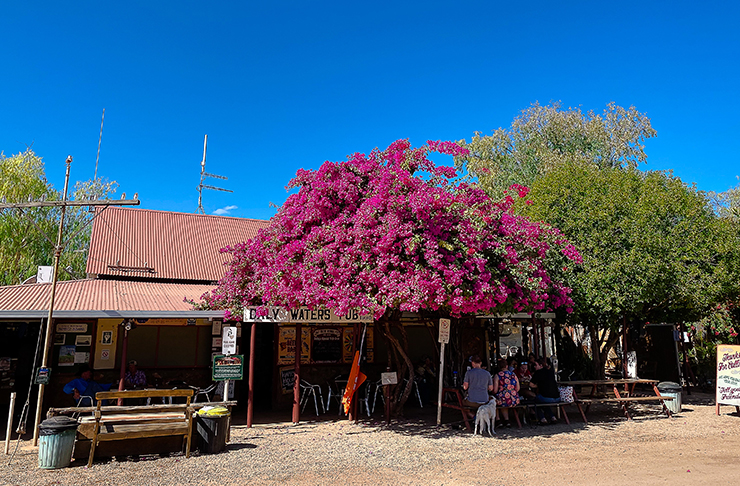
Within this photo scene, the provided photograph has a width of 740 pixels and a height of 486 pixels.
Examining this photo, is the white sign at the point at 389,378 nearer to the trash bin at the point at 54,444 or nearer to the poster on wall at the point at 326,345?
the poster on wall at the point at 326,345

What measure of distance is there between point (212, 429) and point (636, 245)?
9.74m

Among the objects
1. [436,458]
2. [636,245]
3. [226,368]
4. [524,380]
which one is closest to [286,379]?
[226,368]

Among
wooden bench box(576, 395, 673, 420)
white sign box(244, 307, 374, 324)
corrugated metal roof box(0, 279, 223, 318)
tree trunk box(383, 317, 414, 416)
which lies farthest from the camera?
tree trunk box(383, 317, 414, 416)

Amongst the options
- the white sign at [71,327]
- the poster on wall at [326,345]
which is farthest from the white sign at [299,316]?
the white sign at [71,327]

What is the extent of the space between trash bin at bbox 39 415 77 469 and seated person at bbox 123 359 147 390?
13.4 feet

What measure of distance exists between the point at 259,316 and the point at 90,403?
3677 millimetres

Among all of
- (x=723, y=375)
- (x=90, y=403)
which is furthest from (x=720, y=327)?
(x=90, y=403)

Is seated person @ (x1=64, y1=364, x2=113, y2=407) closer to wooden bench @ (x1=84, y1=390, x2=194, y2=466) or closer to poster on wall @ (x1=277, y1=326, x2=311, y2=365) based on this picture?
wooden bench @ (x1=84, y1=390, x2=194, y2=466)

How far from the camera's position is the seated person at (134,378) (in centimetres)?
1123

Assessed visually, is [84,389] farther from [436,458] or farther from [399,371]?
[436,458]

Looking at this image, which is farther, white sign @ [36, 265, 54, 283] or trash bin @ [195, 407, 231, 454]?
white sign @ [36, 265, 54, 283]

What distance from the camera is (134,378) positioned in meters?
11.3

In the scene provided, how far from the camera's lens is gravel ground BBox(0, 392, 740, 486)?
671cm

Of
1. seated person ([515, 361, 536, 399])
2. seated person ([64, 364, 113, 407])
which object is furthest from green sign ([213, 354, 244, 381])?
seated person ([515, 361, 536, 399])
